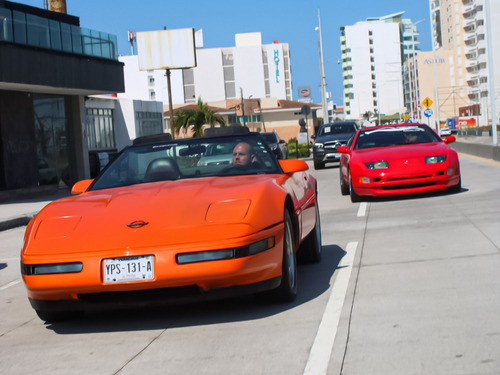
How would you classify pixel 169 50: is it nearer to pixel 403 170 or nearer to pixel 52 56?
pixel 52 56

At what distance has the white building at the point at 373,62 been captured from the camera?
183500mm

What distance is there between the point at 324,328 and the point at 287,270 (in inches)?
33.0

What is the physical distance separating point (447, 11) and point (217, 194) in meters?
156

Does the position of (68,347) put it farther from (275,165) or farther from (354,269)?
(354,269)

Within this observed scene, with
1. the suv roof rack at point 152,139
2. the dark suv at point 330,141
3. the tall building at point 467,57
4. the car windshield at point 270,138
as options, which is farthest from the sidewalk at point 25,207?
the tall building at point 467,57

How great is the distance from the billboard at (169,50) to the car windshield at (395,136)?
34.6 metres

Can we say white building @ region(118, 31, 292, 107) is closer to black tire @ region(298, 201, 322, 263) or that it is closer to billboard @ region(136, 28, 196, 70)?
billboard @ region(136, 28, 196, 70)

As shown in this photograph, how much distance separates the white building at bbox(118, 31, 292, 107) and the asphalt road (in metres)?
153

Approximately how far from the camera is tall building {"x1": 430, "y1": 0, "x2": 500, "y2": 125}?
435 feet

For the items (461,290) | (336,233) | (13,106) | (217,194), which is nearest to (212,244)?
(217,194)

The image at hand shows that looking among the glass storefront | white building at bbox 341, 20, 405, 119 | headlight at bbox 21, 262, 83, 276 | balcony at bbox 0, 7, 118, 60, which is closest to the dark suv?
balcony at bbox 0, 7, 118, 60

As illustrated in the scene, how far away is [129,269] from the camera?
541 centimetres

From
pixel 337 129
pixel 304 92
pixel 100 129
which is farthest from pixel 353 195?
pixel 304 92

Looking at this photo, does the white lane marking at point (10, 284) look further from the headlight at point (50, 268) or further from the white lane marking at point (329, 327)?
the white lane marking at point (329, 327)
